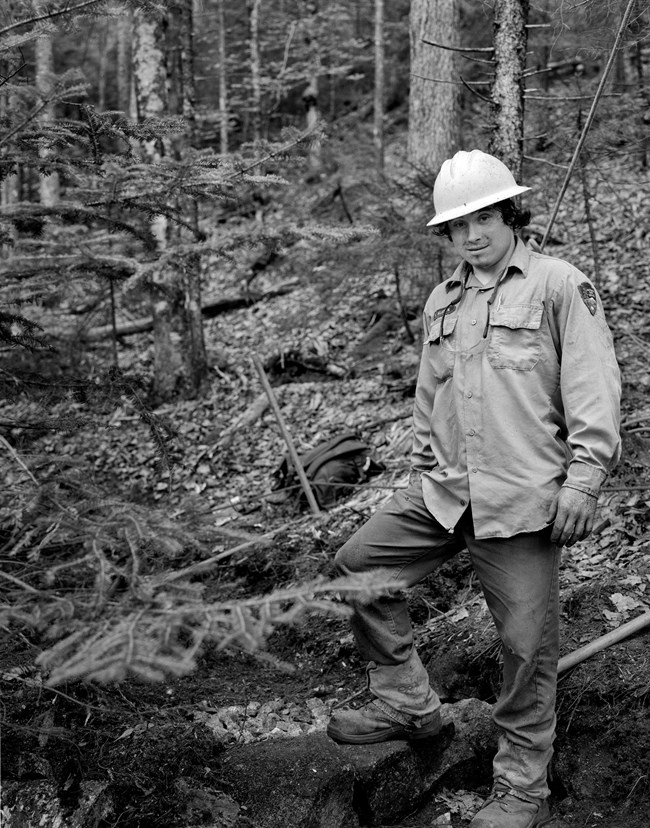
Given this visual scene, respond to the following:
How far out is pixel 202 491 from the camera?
8.12m

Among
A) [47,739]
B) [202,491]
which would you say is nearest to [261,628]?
[47,739]

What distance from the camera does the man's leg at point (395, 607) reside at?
141 inches

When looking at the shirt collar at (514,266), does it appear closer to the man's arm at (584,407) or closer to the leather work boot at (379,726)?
the man's arm at (584,407)

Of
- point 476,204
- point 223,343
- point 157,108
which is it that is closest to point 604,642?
point 476,204

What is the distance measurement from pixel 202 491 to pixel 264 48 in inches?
826

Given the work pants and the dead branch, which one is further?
the dead branch

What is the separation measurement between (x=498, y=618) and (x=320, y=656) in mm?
2172

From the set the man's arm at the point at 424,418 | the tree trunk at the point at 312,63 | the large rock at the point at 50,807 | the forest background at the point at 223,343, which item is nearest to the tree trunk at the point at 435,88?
the forest background at the point at 223,343

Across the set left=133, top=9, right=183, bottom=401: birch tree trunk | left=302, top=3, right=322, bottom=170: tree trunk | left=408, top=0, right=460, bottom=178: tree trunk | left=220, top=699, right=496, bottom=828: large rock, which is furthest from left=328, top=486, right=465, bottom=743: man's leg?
left=302, top=3, right=322, bottom=170: tree trunk

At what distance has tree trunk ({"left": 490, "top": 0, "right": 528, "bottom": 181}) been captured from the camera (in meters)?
4.87

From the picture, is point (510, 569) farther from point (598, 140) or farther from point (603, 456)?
point (598, 140)

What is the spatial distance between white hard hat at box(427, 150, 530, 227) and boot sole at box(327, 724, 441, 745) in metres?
2.47

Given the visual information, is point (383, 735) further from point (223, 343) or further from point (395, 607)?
point (223, 343)

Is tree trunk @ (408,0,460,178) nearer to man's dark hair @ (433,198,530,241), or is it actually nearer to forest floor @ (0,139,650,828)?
forest floor @ (0,139,650,828)
